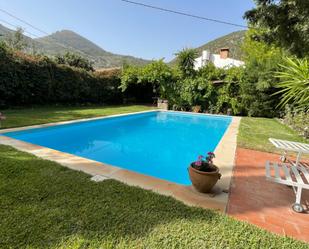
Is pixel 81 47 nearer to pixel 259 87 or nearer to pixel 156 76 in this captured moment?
pixel 156 76

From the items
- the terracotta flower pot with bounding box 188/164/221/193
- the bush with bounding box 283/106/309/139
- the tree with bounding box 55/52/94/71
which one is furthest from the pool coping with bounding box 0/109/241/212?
the tree with bounding box 55/52/94/71

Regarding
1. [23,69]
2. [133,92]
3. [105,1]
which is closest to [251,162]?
[23,69]

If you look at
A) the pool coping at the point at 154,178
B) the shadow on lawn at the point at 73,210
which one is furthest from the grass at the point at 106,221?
the pool coping at the point at 154,178

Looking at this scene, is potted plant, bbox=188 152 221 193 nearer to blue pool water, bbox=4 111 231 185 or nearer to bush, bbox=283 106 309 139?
blue pool water, bbox=4 111 231 185

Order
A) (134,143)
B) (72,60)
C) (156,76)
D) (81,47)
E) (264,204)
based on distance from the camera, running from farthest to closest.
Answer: (81,47) → (72,60) → (156,76) → (134,143) → (264,204)

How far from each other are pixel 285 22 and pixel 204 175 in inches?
140

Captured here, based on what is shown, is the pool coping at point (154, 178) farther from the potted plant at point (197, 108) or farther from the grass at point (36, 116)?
the potted plant at point (197, 108)

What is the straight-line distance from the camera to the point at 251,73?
14.1 metres

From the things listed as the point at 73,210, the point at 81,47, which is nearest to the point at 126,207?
the point at 73,210

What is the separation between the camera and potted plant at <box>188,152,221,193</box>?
10.5ft

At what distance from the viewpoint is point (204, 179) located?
10.5ft

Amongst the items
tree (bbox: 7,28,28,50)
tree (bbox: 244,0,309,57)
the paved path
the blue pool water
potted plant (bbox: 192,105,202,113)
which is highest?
tree (bbox: 7,28,28,50)

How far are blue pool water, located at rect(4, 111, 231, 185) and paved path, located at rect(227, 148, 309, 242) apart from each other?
1.33 meters

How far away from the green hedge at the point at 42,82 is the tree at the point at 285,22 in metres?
12.0
